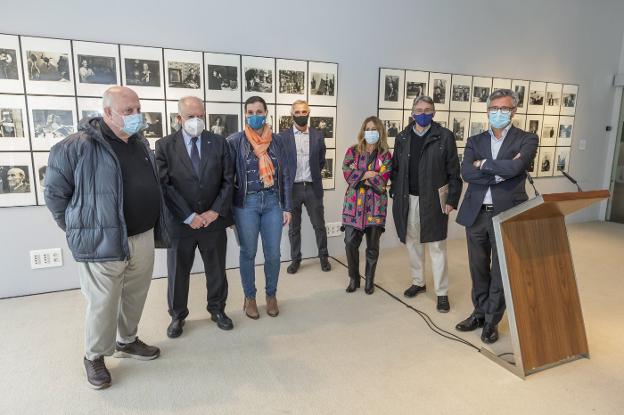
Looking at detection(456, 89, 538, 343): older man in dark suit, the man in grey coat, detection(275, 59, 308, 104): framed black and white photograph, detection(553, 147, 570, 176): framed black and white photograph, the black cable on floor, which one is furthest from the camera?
detection(553, 147, 570, 176): framed black and white photograph

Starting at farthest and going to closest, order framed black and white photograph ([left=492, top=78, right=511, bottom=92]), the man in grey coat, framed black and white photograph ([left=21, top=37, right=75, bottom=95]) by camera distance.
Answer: framed black and white photograph ([left=492, top=78, right=511, bottom=92]), framed black and white photograph ([left=21, top=37, right=75, bottom=95]), the man in grey coat

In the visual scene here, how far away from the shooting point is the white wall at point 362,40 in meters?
3.55

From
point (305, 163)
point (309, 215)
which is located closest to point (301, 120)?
point (305, 163)

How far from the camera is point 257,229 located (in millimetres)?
3125

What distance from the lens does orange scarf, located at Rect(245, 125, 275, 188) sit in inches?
117

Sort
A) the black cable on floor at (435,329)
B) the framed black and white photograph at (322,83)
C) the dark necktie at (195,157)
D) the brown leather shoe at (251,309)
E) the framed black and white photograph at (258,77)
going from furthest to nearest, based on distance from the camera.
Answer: the framed black and white photograph at (322,83), the framed black and white photograph at (258,77), the brown leather shoe at (251,309), the black cable on floor at (435,329), the dark necktie at (195,157)

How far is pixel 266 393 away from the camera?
231cm

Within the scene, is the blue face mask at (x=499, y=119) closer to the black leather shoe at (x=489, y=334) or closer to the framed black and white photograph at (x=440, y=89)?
the black leather shoe at (x=489, y=334)

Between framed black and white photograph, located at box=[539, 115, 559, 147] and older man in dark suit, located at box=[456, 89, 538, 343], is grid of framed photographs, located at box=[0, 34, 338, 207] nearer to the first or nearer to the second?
older man in dark suit, located at box=[456, 89, 538, 343]

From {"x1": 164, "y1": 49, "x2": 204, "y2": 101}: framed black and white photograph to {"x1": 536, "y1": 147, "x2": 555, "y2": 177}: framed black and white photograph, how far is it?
197 inches

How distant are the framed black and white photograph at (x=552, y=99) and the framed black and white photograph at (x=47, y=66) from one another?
603 cm

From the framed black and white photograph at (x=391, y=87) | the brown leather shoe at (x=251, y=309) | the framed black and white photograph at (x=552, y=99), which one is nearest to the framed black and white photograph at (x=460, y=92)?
the framed black and white photograph at (x=391, y=87)

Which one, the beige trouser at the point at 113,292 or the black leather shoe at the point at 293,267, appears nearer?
the beige trouser at the point at 113,292

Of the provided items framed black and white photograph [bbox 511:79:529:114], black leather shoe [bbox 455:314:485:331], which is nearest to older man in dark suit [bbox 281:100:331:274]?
black leather shoe [bbox 455:314:485:331]
